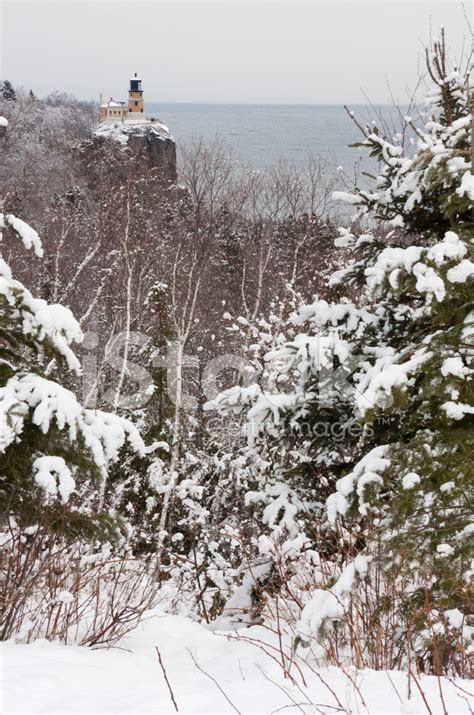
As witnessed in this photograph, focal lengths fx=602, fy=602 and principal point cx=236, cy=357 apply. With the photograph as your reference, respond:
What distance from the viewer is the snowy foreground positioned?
287 centimetres

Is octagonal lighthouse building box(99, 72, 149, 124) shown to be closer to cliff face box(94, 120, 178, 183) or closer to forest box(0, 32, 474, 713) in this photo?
cliff face box(94, 120, 178, 183)

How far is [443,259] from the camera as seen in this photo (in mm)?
4066

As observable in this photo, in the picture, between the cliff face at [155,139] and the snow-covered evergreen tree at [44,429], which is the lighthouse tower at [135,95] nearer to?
the cliff face at [155,139]

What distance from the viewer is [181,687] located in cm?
341

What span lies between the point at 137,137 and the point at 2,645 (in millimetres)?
33288

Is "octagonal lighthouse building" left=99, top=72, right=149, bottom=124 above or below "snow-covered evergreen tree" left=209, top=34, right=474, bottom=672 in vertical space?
above

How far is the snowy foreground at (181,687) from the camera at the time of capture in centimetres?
287

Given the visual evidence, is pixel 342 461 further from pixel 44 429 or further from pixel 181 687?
pixel 44 429

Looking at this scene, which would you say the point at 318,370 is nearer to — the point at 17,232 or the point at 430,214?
the point at 430,214

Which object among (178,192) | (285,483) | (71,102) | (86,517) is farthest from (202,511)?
(71,102)

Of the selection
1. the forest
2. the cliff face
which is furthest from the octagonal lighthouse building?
the forest

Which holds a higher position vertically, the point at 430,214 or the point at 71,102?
the point at 71,102

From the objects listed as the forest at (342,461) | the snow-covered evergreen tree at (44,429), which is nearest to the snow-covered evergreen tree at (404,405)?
the forest at (342,461)

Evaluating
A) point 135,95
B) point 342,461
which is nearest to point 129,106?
point 135,95
